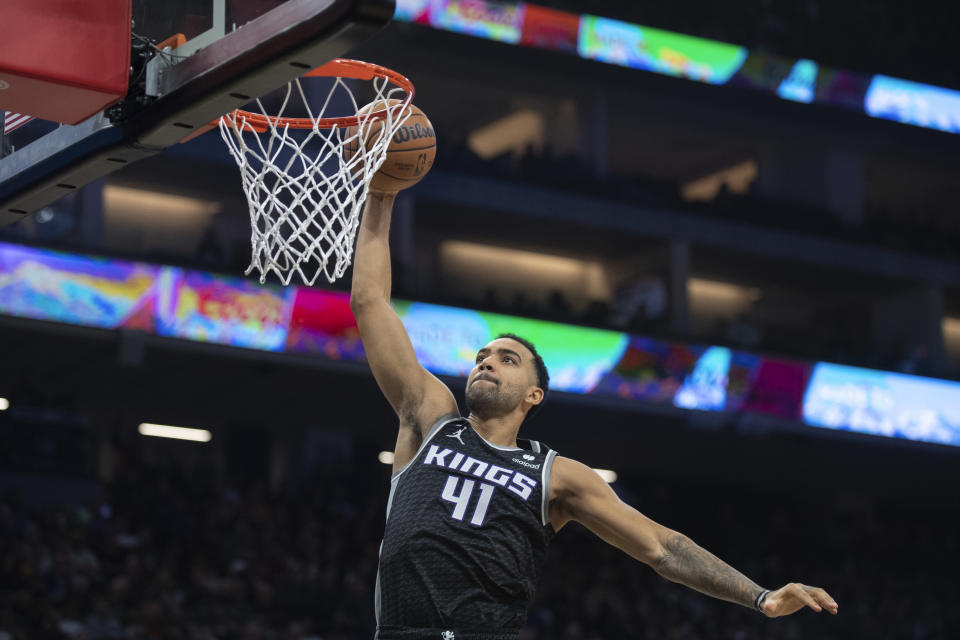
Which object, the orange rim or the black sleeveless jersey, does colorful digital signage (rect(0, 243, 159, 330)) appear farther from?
the black sleeveless jersey

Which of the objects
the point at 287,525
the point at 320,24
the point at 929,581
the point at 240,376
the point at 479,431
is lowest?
the point at 929,581

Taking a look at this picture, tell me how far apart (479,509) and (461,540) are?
0.45 feet

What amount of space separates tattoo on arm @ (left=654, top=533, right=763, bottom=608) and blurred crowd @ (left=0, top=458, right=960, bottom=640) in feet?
25.6

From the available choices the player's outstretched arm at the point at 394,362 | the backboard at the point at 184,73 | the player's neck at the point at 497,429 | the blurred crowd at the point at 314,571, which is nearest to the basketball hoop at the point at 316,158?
the player's outstretched arm at the point at 394,362

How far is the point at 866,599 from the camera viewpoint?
62.4ft

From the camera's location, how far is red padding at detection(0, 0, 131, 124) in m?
3.83

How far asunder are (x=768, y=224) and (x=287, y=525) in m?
12.3

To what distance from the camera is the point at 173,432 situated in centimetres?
2092

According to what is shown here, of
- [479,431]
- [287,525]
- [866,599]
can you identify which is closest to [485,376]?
[479,431]

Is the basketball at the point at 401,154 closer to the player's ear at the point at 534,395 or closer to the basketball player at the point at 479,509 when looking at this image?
the basketball player at the point at 479,509

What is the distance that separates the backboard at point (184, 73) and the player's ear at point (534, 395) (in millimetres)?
1536

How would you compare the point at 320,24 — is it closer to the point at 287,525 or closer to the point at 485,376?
the point at 485,376

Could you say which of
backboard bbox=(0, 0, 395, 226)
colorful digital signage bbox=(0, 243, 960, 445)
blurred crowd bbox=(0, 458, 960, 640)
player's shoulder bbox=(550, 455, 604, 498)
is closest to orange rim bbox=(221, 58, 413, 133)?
backboard bbox=(0, 0, 395, 226)

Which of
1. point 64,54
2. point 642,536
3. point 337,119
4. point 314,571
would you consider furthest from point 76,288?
point 642,536
